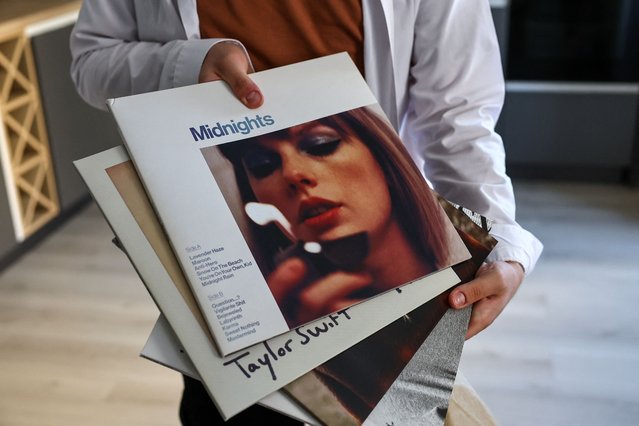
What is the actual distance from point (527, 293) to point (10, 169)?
5.08 ft

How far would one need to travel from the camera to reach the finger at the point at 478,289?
1.87 feet

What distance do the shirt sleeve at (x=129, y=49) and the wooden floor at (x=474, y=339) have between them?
1042 mm

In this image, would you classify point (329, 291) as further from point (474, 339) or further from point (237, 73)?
point (474, 339)

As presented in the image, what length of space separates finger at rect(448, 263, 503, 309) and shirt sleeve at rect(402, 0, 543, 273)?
0.09 meters

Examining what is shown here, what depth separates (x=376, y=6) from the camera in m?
0.70

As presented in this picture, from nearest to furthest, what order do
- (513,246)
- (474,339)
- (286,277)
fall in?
(286,277)
(513,246)
(474,339)

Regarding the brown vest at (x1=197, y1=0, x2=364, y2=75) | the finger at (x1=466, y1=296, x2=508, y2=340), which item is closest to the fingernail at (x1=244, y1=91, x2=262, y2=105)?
the brown vest at (x1=197, y1=0, x2=364, y2=75)

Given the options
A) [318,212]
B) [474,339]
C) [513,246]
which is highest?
[318,212]

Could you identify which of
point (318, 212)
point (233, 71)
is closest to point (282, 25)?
point (233, 71)

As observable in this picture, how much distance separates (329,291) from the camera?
0.54 metres

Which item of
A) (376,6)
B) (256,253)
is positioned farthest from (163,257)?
(376,6)

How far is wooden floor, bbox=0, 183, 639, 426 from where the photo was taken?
1.62 meters

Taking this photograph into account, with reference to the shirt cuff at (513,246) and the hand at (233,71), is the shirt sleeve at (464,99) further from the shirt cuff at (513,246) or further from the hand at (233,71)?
the hand at (233,71)

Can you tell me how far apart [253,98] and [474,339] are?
4.60 feet
